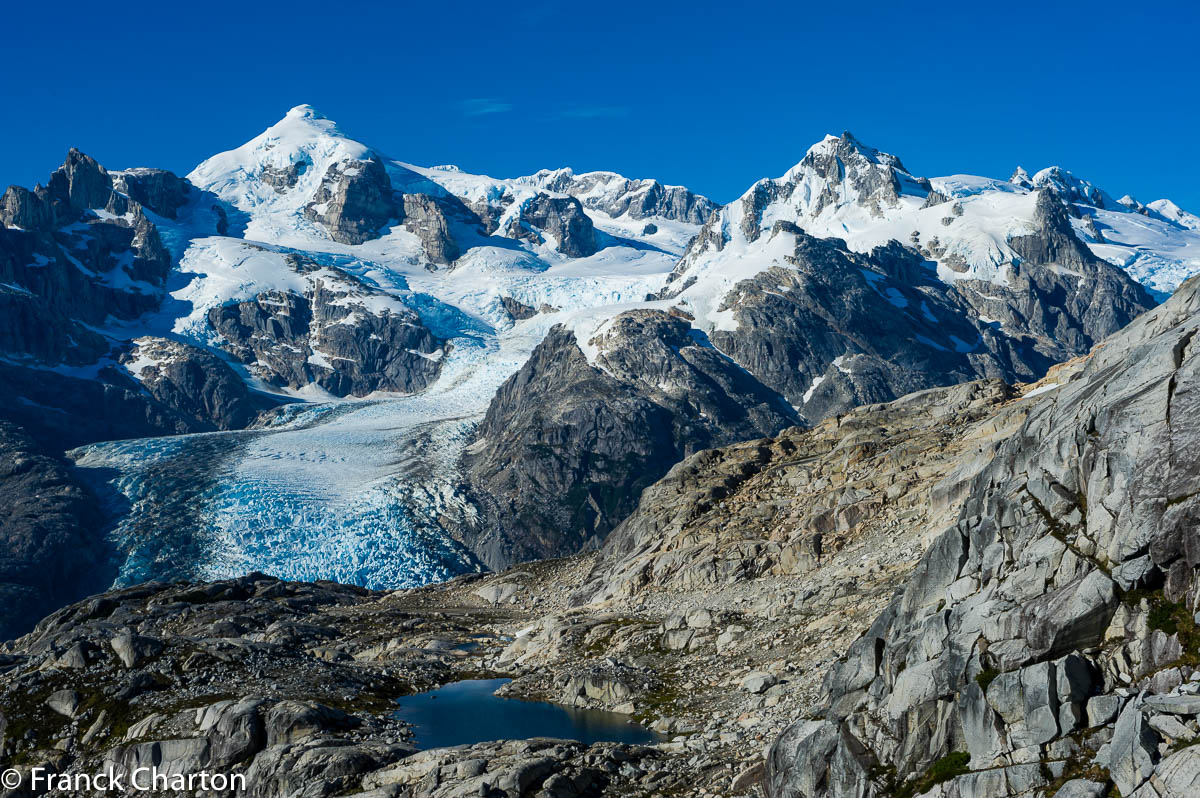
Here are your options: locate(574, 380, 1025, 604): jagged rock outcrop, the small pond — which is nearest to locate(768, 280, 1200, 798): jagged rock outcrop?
the small pond

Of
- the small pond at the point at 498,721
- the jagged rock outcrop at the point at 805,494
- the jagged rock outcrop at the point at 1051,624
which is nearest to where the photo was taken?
the jagged rock outcrop at the point at 1051,624

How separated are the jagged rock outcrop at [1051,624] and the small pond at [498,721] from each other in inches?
975

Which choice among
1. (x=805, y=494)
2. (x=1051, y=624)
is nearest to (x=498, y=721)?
(x=805, y=494)

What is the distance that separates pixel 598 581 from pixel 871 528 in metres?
42.7

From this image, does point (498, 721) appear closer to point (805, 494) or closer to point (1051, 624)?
point (805, 494)

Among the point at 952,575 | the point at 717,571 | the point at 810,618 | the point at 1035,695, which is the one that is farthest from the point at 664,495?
the point at 1035,695

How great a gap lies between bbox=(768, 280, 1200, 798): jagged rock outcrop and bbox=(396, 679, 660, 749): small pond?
24767 mm

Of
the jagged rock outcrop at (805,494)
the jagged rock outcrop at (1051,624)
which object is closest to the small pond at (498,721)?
the jagged rock outcrop at (805,494)

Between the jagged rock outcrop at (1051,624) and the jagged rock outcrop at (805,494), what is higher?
the jagged rock outcrop at (805,494)

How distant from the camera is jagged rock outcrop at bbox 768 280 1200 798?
34375 millimetres

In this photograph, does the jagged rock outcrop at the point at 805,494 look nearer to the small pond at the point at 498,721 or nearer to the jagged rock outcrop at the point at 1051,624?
the small pond at the point at 498,721

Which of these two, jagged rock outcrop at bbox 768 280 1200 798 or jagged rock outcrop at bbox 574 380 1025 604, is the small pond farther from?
jagged rock outcrop at bbox 768 280 1200 798

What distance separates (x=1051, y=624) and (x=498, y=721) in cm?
4791

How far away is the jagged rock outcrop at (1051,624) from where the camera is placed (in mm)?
34375
